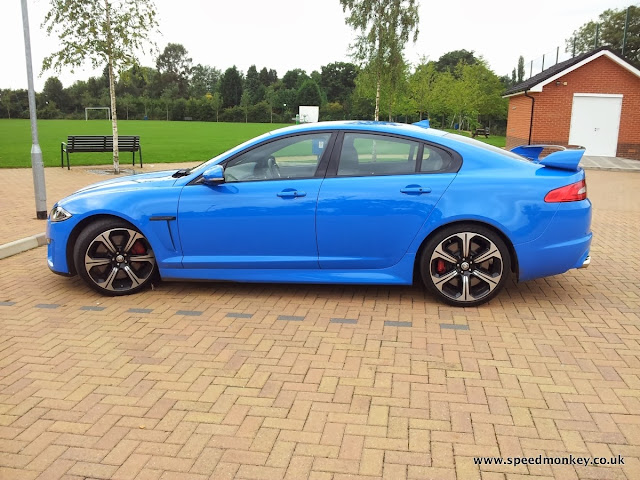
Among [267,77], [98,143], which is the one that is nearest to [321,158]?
[98,143]

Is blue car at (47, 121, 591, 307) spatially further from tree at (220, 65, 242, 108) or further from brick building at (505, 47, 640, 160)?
tree at (220, 65, 242, 108)

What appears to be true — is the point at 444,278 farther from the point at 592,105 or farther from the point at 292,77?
the point at 292,77

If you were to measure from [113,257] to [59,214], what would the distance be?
645 mm

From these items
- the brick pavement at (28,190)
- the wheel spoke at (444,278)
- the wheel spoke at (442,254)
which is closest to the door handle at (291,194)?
the wheel spoke at (442,254)

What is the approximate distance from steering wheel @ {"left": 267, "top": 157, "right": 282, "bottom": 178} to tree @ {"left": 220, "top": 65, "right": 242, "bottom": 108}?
109548 mm

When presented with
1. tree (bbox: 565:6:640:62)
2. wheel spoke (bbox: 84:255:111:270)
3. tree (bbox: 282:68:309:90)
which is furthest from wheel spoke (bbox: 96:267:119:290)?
tree (bbox: 282:68:309:90)

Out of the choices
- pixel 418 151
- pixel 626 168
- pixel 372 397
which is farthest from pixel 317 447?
pixel 626 168

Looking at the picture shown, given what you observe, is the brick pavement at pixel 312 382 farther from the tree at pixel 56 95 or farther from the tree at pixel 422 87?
the tree at pixel 56 95

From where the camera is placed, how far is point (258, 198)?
193 inches

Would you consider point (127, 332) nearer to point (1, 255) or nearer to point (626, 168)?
point (1, 255)

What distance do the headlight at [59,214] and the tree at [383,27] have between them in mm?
18576

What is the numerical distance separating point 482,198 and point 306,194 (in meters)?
1.46

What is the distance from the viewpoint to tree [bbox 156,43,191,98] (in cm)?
12544

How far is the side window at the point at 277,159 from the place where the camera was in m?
5.04
